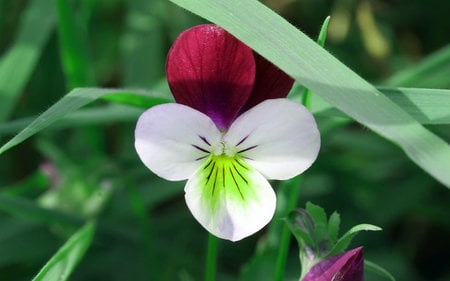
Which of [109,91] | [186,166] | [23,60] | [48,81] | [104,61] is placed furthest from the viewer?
[104,61]

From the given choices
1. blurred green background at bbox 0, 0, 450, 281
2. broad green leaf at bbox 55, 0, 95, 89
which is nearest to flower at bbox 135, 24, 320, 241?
blurred green background at bbox 0, 0, 450, 281

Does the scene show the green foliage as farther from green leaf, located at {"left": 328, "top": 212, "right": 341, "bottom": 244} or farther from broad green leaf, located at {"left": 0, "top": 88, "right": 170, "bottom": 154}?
broad green leaf, located at {"left": 0, "top": 88, "right": 170, "bottom": 154}

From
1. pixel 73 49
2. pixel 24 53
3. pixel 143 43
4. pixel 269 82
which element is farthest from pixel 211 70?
pixel 143 43

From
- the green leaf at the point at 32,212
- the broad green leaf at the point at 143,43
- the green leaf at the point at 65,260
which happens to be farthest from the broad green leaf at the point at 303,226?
the broad green leaf at the point at 143,43

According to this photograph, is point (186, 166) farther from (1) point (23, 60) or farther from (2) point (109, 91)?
(1) point (23, 60)

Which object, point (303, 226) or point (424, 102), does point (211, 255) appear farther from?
point (424, 102)

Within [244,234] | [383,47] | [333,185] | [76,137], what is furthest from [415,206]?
[244,234]

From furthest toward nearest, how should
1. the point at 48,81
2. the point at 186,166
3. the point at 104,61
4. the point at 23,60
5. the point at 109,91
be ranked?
1. the point at 104,61
2. the point at 48,81
3. the point at 23,60
4. the point at 109,91
5. the point at 186,166
